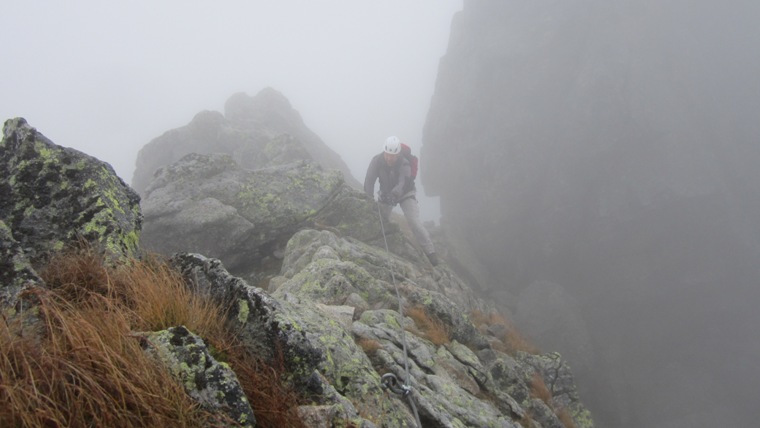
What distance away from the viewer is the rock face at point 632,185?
30.8m

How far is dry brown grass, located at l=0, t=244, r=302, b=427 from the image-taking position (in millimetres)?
2652

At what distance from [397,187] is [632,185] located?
84.6ft

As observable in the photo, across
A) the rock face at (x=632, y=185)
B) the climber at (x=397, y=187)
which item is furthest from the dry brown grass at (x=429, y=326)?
the rock face at (x=632, y=185)

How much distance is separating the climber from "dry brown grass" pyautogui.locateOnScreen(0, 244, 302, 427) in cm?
1619

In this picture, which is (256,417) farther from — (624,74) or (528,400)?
(624,74)

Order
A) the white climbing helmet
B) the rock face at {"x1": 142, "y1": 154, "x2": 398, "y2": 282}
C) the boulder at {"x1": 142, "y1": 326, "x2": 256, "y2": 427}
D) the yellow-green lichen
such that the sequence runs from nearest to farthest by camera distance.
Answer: the boulder at {"x1": 142, "y1": 326, "x2": 256, "y2": 427}, the yellow-green lichen, the rock face at {"x1": 142, "y1": 154, "x2": 398, "y2": 282}, the white climbing helmet

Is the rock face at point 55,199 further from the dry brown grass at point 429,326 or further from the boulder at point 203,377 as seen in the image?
the dry brown grass at point 429,326

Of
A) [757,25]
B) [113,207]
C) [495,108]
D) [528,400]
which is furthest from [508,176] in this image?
[113,207]

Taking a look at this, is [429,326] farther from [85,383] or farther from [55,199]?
[85,383]

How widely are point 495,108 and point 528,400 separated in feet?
125

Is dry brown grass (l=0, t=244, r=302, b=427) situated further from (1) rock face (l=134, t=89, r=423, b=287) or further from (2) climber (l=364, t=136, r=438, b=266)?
(2) climber (l=364, t=136, r=438, b=266)

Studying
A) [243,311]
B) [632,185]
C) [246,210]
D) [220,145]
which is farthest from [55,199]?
[632,185]

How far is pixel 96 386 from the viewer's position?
2.72 metres

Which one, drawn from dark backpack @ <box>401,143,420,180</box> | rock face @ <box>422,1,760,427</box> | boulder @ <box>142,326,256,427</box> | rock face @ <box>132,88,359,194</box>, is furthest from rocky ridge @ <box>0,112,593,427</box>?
rock face @ <box>422,1,760,427</box>
